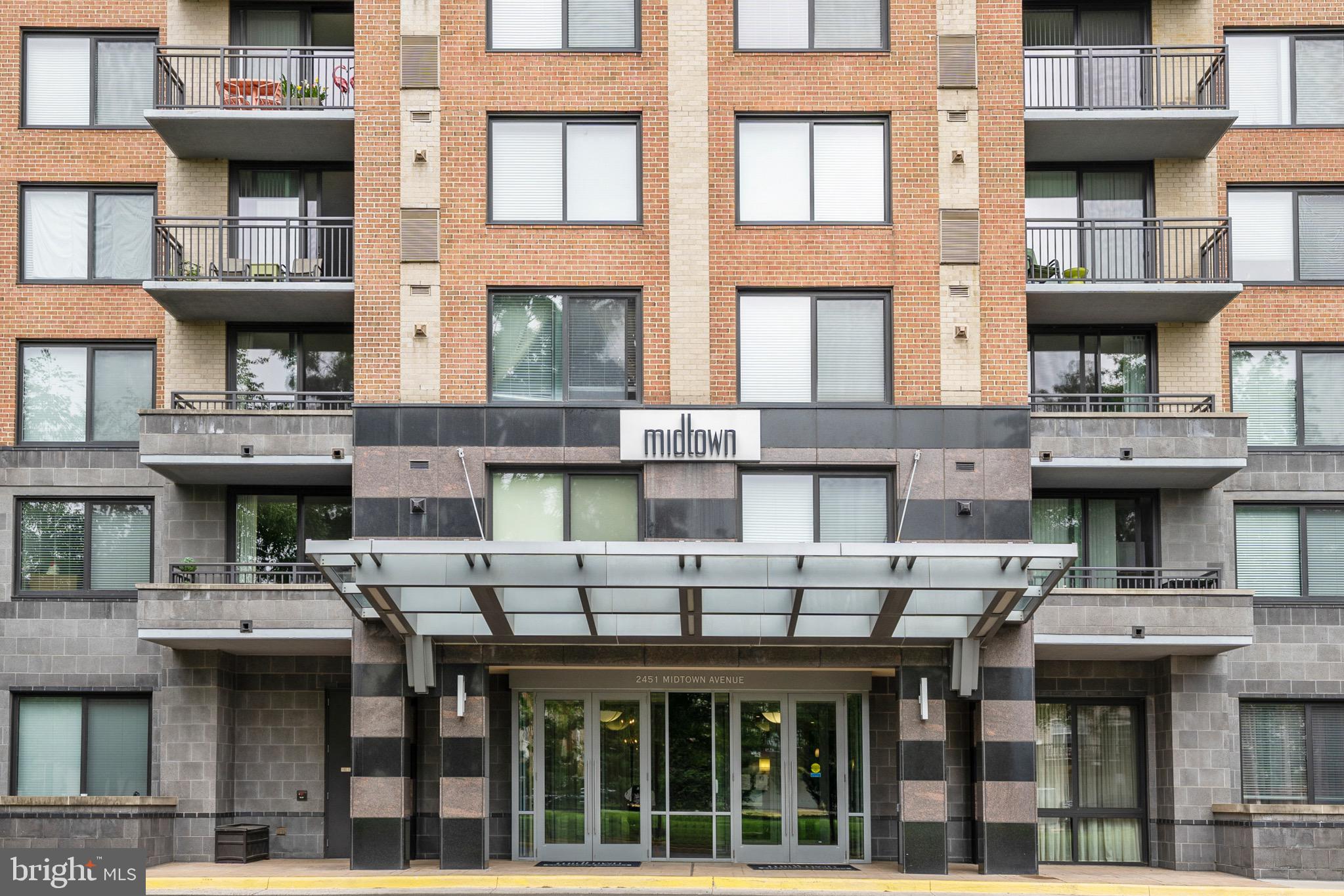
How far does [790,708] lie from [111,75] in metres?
17.5

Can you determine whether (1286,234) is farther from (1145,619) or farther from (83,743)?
(83,743)

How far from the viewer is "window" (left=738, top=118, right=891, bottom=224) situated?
83.7 feet

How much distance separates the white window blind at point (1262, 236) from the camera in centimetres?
2795

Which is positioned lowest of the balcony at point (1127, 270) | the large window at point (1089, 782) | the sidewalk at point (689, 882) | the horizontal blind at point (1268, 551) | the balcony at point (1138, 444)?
the sidewalk at point (689, 882)

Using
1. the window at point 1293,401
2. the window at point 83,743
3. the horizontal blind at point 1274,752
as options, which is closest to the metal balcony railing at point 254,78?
the window at point 83,743

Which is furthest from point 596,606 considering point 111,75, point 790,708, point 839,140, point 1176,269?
point 111,75

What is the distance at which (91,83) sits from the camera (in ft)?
92.9

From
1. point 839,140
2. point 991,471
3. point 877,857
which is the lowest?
point 877,857

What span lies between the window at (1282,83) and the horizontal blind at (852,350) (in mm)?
8769


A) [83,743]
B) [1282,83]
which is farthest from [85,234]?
[1282,83]

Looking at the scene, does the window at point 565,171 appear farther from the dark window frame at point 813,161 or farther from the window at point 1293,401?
the window at point 1293,401

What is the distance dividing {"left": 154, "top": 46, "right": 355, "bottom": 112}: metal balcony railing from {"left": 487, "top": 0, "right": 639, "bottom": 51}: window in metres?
2.83

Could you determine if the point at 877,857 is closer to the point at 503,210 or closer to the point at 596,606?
the point at 596,606

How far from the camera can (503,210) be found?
25547mm
